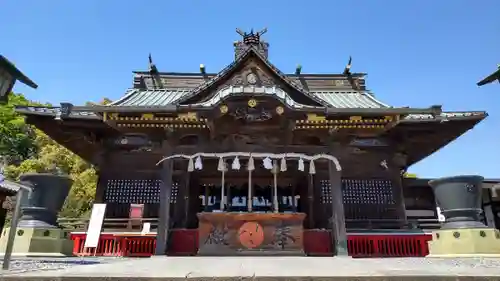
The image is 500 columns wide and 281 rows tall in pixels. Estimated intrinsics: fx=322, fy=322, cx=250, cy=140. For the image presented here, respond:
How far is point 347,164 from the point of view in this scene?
11.4 metres

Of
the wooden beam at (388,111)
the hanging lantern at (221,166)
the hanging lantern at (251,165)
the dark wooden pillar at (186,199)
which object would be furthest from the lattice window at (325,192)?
the dark wooden pillar at (186,199)

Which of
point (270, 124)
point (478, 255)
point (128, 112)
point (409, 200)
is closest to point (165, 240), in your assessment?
point (128, 112)

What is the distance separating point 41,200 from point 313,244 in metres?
7.20

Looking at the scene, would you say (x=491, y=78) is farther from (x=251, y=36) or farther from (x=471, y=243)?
(x=251, y=36)

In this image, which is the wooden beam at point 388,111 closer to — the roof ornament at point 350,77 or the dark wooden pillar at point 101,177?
the roof ornament at point 350,77

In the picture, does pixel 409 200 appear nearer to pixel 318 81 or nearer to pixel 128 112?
pixel 318 81

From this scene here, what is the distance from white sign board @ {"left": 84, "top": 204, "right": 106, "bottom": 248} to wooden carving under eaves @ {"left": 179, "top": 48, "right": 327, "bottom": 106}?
4.52m

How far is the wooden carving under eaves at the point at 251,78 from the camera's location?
11.0 m

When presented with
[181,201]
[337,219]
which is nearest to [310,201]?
[337,219]

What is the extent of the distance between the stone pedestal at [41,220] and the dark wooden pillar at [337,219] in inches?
269

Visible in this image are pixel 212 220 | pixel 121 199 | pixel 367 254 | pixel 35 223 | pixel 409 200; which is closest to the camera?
pixel 35 223

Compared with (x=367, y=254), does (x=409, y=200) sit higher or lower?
higher

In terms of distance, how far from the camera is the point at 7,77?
17.3ft

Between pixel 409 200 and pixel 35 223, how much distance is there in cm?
1222
